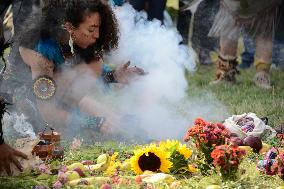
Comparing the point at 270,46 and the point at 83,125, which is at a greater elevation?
the point at 270,46

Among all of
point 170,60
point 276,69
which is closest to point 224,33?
point 276,69

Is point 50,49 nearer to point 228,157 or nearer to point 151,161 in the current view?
point 151,161

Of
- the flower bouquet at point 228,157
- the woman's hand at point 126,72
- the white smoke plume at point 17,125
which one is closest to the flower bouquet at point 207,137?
the flower bouquet at point 228,157

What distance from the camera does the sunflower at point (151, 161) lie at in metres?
4.32

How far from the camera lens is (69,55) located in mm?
6020

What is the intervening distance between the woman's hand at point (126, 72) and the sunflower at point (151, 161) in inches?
75.4

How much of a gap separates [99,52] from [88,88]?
346 mm

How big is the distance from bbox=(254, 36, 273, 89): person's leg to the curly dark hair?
2631 millimetres

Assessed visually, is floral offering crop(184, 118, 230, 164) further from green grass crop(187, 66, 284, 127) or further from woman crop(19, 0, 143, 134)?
green grass crop(187, 66, 284, 127)

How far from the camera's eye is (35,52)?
593 centimetres

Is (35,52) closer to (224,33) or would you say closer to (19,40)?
(19,40)

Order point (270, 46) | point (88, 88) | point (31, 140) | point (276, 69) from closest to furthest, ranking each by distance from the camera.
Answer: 1. point (31, 140)
2. point (88, 88)
3. point (270, 46)
4. point (276, 69)

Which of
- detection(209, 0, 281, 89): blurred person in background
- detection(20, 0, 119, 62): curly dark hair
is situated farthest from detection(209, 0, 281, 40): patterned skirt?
detection(20, 0, 119, 62): curly dark hair

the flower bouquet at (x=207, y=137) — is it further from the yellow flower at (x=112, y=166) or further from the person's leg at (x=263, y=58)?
the person's leg at (x=263, y=58)
